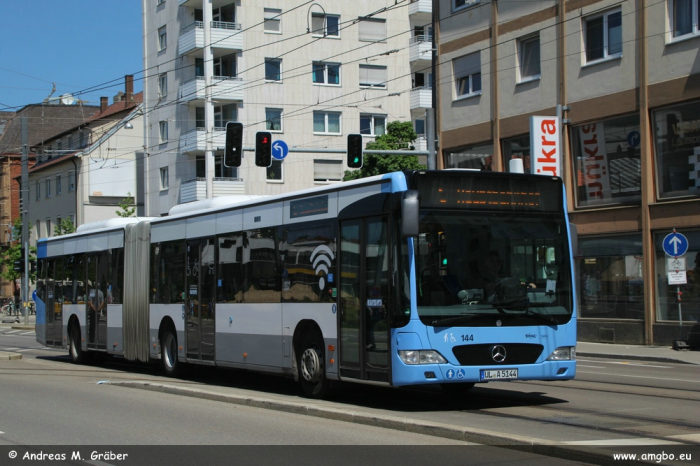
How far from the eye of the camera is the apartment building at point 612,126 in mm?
24234

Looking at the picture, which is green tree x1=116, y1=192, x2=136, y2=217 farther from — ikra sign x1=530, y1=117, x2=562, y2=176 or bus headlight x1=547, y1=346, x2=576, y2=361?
bus headlight x1=547, y1=346, x2=576, y2=361

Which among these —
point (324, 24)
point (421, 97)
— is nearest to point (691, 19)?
point (421, 97)

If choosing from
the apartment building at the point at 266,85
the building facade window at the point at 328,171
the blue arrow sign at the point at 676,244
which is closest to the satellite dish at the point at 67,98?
the apartment building at the point at 266,85

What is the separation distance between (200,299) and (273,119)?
119 ft

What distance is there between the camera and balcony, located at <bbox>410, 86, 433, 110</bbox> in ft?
171

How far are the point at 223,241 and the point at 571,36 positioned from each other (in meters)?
15.5

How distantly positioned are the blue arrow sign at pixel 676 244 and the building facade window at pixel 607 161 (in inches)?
132

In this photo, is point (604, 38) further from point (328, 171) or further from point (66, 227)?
point (66, 227)

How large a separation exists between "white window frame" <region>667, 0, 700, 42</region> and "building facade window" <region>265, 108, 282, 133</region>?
30.3m

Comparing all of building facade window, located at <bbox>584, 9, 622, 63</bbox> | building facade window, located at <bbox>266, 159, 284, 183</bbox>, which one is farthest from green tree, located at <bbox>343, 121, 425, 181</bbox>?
building facade window, located at <bbox>584, 9, 622, 63</bbox>

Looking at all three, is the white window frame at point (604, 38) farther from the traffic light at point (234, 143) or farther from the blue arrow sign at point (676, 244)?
the traffic light at point (234, 143)

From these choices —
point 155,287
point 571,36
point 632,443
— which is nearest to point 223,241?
point 155,287

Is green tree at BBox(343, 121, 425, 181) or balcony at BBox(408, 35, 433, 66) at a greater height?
balcony at BBox(408, 35, 433, 66)

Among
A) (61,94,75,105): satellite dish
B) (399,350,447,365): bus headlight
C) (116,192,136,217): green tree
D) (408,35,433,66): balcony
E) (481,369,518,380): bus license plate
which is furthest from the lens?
(116,192,136,217): green tree
